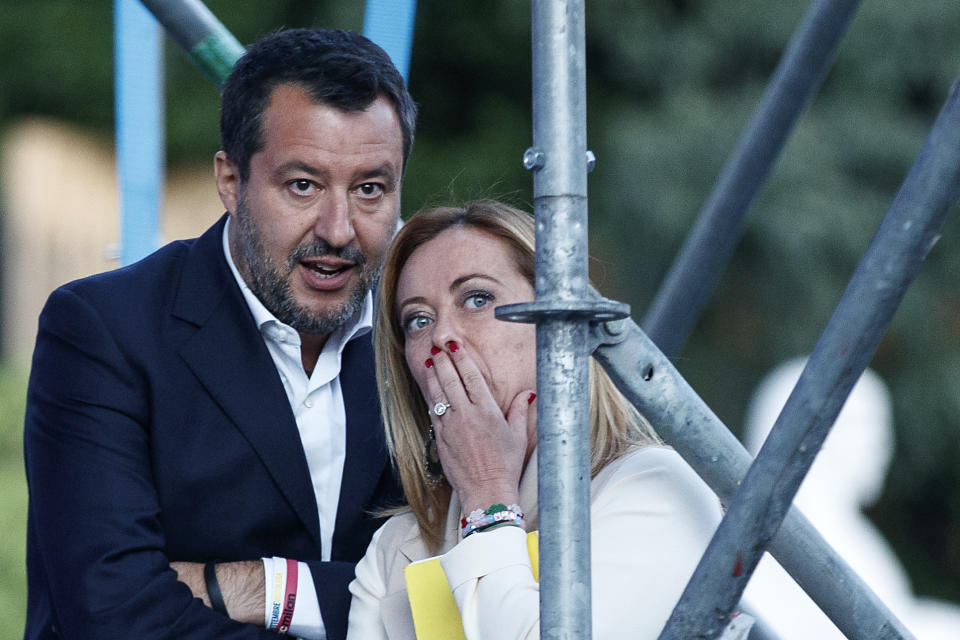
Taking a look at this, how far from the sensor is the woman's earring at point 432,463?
258 cm

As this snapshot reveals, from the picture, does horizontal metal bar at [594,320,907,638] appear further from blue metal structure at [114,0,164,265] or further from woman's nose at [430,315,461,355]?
blue metal structure at [114,0,164,265]

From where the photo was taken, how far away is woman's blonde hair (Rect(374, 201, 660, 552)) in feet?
7.92

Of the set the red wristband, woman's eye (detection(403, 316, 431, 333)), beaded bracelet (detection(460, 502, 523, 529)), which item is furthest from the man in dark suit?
beaded bracelet (detection(460, 502, 523, 529))

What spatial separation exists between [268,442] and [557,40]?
4.04 feet

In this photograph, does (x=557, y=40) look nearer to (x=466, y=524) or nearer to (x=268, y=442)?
(x=466, y=524)

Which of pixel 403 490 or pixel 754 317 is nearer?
pixel 403 490

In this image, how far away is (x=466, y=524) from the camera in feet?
6.87

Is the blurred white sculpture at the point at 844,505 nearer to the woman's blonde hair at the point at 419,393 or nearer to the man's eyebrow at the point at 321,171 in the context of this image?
the woman's blonde hair at the point at 419,393

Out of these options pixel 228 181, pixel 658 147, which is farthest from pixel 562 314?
pixel 658 147

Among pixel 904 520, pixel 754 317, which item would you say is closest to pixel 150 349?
pixel 754 317

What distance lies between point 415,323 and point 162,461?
53 centimetres

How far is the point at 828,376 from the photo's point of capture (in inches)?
59.2

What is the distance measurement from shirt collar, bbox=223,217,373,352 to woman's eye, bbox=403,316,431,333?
0.85 ft

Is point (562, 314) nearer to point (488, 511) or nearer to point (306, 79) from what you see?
point (488, 511)
